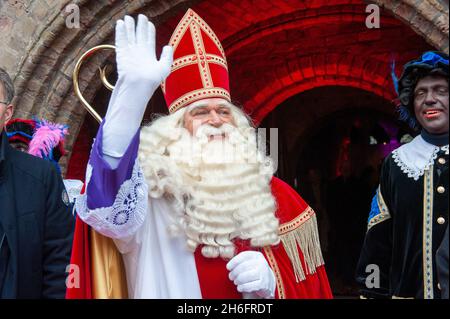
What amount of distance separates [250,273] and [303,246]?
0.48m

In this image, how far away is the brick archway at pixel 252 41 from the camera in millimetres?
5219

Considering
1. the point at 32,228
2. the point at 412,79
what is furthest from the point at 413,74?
the point at 32,228

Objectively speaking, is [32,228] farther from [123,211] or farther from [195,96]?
[195,96]

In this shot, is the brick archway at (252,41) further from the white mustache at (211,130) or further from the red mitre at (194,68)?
the white mustache at (211,130)

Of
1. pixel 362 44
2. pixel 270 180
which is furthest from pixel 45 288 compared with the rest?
pixel 362 44

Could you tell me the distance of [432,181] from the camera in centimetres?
285

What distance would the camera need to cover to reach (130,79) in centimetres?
219

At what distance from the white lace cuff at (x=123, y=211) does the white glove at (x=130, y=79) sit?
132mm

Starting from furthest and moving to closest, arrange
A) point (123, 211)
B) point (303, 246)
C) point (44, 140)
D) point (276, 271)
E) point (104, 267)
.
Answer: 1. point (44, 140)
2. point (303, 246)
3. point (276, 271)
4. point (104, 267)
5. point (123, 211)

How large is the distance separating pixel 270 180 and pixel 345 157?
907 cm

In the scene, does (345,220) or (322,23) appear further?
(345,220)

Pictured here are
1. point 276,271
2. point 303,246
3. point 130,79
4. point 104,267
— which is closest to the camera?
point 130,79

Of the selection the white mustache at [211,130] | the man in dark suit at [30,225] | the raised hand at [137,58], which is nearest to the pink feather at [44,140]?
the man in dark suit at [30,225]
